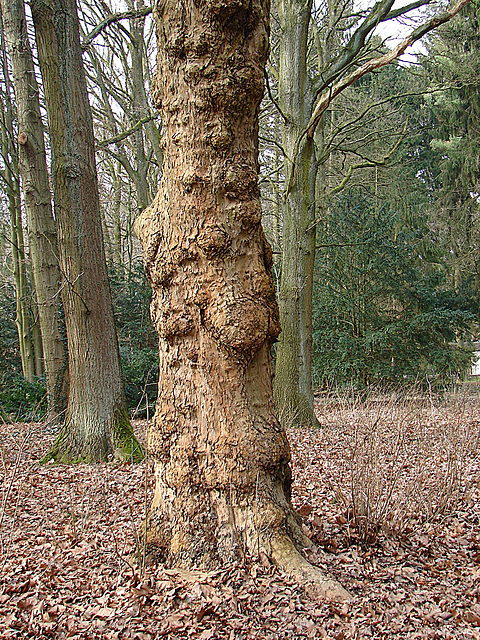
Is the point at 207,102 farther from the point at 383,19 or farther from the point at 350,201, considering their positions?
the point at 350,201

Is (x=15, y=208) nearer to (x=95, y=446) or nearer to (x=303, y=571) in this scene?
(x=95, y=446)

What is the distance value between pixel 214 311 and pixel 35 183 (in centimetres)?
701

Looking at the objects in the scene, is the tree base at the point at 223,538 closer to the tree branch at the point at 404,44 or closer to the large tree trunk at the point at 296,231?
the tree branch at the point at 404,44

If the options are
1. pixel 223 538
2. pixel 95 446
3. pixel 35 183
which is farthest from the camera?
pixel 35 183

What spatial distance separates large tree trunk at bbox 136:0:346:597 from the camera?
2.64m

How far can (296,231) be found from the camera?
8.13 metres

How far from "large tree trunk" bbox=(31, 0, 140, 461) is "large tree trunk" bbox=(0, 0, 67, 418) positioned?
2418mm

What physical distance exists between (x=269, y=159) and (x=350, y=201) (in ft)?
17.9

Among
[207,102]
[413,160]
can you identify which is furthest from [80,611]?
[413,160]

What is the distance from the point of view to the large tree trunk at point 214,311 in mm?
2639

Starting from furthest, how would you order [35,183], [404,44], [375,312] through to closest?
[375,312] → [35,183] → [404,44]

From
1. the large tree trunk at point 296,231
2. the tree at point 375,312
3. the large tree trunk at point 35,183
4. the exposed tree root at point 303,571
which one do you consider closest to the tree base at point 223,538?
the exposed tree root at point 303,571

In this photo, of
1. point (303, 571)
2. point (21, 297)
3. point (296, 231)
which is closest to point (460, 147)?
point (296, 231)

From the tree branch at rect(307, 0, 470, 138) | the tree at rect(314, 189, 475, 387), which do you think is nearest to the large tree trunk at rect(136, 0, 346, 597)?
the tree branch at rect(307, 0, 470, 138)
